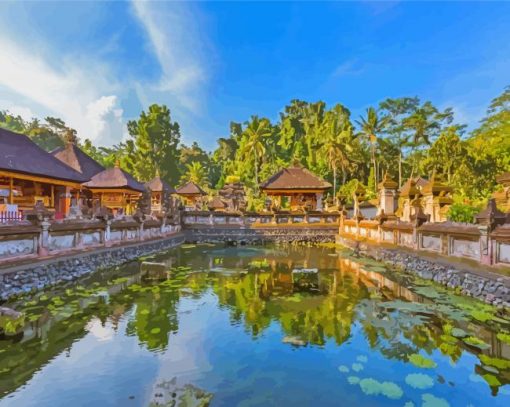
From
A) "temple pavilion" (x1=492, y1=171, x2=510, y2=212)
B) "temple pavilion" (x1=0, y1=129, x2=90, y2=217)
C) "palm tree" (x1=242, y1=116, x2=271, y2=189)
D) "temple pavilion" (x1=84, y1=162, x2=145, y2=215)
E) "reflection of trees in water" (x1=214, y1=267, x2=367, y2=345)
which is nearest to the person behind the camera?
"reflection of trees in water" (x1=214, y1=267, x2=367, y2=345)

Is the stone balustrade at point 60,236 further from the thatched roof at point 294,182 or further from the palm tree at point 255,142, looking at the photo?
the palm tree at point 255,142

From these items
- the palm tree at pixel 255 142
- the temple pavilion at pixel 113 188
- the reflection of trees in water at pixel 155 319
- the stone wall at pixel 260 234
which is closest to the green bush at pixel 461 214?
the stone wall at pixel 260 234

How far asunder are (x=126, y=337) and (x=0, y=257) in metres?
5.57

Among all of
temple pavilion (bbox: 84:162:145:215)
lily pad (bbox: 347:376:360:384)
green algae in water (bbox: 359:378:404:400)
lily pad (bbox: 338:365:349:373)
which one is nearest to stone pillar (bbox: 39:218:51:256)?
lily pad (bbox: 338:365:349:373)

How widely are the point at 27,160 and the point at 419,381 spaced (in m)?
22.0

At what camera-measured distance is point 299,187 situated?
3366 cm

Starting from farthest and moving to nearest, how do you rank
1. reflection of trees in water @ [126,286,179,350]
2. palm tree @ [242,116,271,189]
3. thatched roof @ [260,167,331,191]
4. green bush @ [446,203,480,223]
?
palm tree @ [242,116,271,189] < thatched roof @ [260,167,331,191] < green bush @ [446,203,480,223] < reflection of trees in water @ [126,286,179,350]

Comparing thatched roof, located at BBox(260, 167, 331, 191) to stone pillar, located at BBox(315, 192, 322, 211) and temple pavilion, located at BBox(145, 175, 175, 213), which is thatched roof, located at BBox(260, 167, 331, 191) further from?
temple pavilion, located at BBox(145, 175, 175, 213)

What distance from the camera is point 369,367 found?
5879 millimetres

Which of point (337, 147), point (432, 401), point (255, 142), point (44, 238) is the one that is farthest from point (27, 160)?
point (337, 147)

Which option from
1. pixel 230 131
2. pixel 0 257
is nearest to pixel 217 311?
pixel 0 257

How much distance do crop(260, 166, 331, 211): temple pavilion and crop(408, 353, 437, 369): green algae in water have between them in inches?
1042

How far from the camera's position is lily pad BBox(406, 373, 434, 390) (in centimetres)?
520

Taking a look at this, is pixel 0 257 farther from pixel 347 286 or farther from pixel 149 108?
pixel 149 108
